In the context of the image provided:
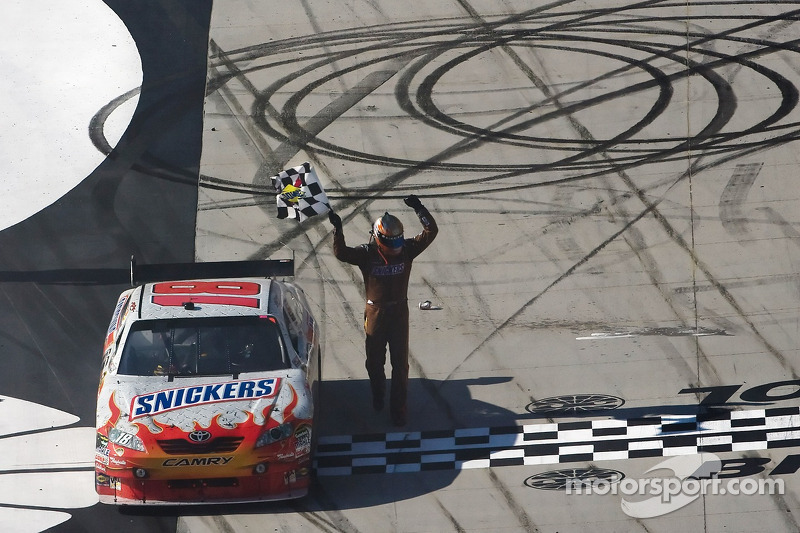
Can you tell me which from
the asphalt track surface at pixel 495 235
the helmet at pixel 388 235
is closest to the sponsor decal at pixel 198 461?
the asphalt track surface at pixel 495 235

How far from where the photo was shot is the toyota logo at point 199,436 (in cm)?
840

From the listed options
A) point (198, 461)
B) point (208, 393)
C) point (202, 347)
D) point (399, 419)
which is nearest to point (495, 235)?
point (399, 419)

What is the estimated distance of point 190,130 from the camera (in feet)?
43.1

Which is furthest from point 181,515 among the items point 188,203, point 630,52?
point 630,52

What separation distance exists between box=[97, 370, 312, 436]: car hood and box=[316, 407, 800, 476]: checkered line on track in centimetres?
90

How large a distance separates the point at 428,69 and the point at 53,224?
488 cm

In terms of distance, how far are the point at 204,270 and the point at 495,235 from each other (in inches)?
127

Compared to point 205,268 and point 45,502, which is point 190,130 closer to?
point 205,268

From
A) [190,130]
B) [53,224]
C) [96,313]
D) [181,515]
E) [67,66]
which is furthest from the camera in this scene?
[67,66]

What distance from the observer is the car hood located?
8.51 m

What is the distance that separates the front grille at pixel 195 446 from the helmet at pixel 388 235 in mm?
2044

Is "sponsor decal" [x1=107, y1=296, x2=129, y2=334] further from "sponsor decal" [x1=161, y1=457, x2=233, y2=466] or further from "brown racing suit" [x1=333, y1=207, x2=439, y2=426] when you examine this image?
"brown racing suit" [x1=333, y1=207, x2=439, y2=426]

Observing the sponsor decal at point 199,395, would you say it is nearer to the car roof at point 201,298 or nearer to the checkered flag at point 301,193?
the car roof at point 201,298

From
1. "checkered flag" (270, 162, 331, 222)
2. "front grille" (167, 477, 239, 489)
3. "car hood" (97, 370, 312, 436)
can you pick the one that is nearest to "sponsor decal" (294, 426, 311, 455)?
"car hood" (97, 370, 312, 436)
